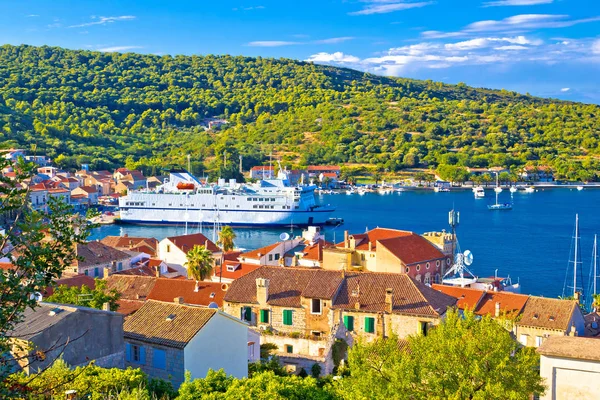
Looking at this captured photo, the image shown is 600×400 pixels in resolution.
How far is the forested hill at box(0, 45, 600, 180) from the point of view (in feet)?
455

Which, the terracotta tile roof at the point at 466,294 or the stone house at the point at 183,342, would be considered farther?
the terracotta tile roof at the point at 466,294

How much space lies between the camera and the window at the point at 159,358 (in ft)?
51.2

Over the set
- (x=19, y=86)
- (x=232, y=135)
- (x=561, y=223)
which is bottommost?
(x=561, y=223)

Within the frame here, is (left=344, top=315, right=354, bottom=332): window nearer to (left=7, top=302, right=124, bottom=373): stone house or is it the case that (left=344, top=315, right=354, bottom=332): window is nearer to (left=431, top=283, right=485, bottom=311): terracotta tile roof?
(left=431, top=283, right=485, bottom=311): terracotta tile roof

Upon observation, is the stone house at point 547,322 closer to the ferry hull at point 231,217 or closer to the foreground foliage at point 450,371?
the foreground foliage at point 450,371

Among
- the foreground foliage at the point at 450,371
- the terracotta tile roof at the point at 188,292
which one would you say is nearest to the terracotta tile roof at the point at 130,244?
the terracotta tile roof at the point at 188,292


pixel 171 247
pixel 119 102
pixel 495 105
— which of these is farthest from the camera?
pixel 495 105

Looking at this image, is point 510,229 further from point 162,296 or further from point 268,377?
point 268,377

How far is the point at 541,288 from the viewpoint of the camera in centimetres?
4353

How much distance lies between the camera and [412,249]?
3419 centimetres

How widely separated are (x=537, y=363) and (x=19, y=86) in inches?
7111

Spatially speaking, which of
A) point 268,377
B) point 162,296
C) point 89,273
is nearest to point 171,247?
point 89,273

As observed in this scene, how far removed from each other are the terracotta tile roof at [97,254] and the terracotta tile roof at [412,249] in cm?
1259

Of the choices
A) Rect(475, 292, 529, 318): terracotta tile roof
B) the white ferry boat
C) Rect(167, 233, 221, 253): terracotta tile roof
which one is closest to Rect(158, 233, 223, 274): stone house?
Rect(167, 233, 221, 253): terracotta tile roof
